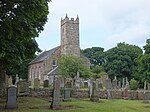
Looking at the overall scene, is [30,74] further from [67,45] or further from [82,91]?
[82,91]

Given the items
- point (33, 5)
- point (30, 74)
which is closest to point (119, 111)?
point (33, 5)

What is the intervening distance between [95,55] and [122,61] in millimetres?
26983

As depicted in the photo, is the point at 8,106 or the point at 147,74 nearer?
the point at 8,106

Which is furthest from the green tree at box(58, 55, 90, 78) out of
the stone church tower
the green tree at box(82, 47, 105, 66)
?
the green tree at box(82, 47, 105, 66)

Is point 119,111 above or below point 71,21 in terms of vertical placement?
below

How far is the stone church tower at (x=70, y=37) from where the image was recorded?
71.5m

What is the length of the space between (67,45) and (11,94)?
53.0 metres

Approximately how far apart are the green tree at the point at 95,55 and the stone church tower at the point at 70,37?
1005 inches

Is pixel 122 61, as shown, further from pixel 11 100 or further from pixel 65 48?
pixel 11 100

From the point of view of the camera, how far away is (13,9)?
52.2ft

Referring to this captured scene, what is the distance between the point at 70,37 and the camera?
72.2 meters

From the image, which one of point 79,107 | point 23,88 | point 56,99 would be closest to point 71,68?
point 23,88

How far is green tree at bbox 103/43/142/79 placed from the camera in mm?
71250

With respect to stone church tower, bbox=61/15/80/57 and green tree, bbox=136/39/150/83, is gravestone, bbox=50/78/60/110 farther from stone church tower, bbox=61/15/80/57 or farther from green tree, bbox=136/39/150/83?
stone church tower, bbox=61/15/80/57
